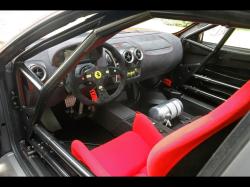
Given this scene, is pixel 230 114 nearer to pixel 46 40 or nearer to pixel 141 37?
pixel 46 40

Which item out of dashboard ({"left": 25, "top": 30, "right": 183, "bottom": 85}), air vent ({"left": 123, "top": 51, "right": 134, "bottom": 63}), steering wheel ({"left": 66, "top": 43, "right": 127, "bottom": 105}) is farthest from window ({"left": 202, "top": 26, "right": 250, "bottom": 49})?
steering wheel ({"left": 66, "top": 43, "right": 127, "bottom": 105})

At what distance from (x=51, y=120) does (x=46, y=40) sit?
1237mm

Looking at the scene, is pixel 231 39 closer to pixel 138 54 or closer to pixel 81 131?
pixel 138 54

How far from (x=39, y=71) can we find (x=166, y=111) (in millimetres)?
1328

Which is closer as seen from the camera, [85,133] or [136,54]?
[136,54]

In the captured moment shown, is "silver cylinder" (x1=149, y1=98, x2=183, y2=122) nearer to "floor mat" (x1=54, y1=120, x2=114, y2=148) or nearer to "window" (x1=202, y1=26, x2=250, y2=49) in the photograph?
"floor mat" (x1=54, y1=120, x2=114, y2=148)

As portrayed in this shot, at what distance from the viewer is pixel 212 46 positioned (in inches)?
118

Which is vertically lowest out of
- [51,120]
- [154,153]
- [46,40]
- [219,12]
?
[51,120]

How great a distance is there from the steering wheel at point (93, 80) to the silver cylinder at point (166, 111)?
696 millimetres

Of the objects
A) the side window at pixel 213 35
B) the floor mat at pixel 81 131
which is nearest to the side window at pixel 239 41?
the side window at pixel 213 35

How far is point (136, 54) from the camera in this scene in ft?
8.83

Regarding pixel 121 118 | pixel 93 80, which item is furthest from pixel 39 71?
pixel 121 118

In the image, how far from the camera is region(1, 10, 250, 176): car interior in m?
1.11
